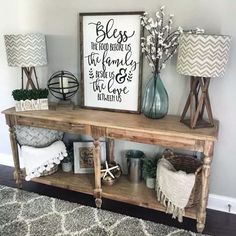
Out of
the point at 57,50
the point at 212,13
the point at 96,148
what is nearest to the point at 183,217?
the point at 96,148

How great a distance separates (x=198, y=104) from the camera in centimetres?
192

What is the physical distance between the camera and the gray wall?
194 cm

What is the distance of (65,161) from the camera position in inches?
101

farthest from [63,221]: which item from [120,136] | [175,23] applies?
[175,23]

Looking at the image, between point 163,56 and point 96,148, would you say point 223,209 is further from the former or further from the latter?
point 163,56

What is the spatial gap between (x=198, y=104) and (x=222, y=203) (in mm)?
896

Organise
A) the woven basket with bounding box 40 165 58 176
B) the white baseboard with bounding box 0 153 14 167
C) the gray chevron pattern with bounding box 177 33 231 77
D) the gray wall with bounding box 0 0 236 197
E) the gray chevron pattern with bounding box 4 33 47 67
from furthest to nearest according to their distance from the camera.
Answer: the white baseboard with bounding box 0 153 14 167
the woven basket with bounding box 40 165 58 176
the gray chevron pattern with bounding box 4 33 47 67
the gray wall with bounding box 0 0 236 197
the gray chevron pattern with bounding box 177 33 231 77

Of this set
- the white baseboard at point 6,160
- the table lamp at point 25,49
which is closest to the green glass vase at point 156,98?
the table lamp at point 25,49

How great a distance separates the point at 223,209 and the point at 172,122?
0.86 m

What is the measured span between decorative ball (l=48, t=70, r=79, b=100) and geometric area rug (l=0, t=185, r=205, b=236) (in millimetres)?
914

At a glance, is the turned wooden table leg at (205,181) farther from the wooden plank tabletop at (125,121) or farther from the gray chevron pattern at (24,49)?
the gray chevron pattern at (24,49)

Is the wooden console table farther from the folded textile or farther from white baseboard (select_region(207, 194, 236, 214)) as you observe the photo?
white baseboard (select_region(207, 194, 236, 214))

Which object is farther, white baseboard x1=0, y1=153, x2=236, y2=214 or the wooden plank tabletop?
white baseboard x1=0, y1=153, x2=236, y2=214

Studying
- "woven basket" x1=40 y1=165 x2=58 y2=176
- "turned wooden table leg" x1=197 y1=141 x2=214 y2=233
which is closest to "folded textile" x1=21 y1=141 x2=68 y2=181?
"woven basket" x1=40 y1=165 x2=58 y2=176
